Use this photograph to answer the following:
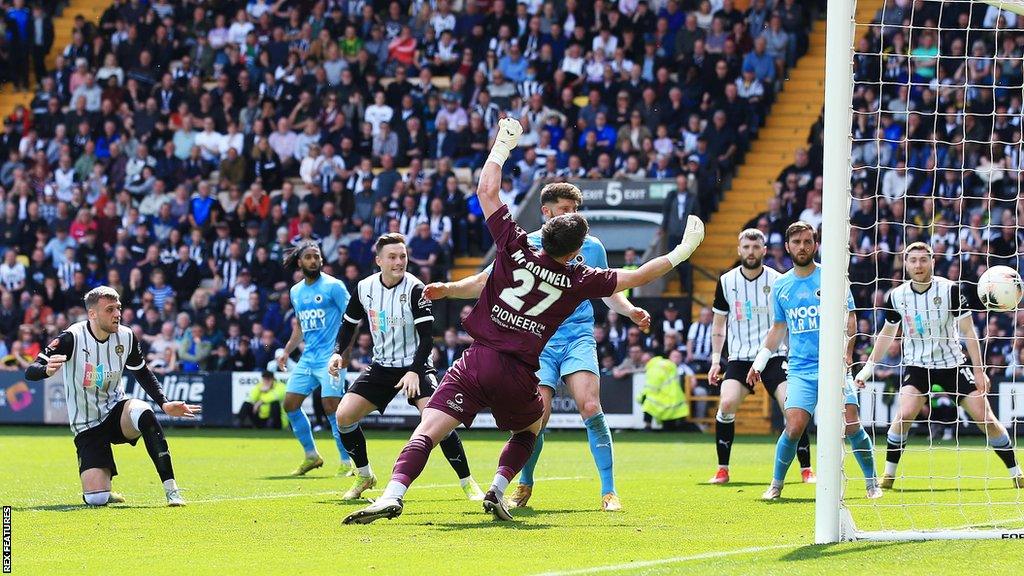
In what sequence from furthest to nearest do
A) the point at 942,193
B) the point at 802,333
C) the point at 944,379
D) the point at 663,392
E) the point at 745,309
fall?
the point at 942,193, the point at 663,392, the point at 745,309, the point at 944,379, the point at 802,333

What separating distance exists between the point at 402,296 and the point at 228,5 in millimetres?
21123

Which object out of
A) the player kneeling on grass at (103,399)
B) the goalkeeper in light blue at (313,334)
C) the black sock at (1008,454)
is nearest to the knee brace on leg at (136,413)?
the player kneeling on grass at (103,399)

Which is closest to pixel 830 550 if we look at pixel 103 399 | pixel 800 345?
pixel 800 345

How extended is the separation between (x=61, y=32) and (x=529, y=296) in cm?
2772

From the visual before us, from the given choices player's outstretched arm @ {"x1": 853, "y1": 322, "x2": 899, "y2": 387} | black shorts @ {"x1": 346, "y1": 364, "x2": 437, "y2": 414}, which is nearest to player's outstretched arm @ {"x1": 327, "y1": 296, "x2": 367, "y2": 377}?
black shorts @ {"x1": 346, "y1": 364, "x2": 437, "y2": 414}

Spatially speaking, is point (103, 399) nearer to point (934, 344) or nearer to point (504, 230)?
point (504, 230)

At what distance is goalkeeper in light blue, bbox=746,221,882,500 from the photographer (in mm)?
11016

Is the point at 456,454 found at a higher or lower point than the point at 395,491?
lower

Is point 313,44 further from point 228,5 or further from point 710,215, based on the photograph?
point 710,215

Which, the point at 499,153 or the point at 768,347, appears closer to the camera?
the point at 499,153

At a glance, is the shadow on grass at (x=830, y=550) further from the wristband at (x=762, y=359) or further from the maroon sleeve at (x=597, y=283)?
the wristband at (x=762, y=359)

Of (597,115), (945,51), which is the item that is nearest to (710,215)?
(597,115)

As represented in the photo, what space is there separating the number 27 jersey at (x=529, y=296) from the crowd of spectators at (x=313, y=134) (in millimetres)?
13678

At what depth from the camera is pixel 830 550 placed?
299 inches
